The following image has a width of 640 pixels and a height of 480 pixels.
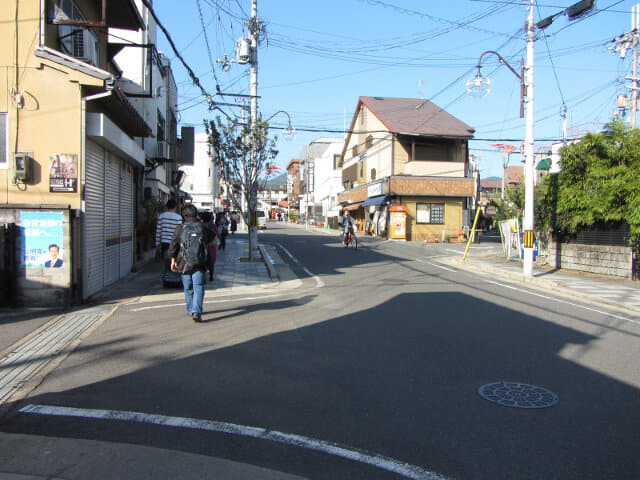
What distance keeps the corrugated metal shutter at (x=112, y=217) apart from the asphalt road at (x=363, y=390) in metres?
3.39

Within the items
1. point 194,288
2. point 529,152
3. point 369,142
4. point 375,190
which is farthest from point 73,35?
point 369,142

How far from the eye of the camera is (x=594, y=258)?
574 inches

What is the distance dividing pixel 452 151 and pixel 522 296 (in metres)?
27.3

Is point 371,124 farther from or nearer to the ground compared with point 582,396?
farther from the ground

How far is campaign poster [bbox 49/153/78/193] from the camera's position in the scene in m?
8.91

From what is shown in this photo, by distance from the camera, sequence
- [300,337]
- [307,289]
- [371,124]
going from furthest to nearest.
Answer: [371,124], [307,289], [300,337]

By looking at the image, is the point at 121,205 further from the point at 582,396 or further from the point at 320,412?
the point at 582,396

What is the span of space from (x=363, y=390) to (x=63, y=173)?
6.95 m

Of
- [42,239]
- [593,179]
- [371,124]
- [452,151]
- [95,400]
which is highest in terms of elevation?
[371,124]

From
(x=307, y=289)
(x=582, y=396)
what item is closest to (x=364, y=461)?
(x=582, y=396)

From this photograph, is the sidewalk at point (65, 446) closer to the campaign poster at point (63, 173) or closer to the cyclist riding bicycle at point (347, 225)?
the campaign poster at point (63, 173)

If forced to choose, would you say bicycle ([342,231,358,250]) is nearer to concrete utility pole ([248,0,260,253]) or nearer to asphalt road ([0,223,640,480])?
concrete utility pole ([248,0,260,253])

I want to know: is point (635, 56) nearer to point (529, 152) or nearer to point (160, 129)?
point (529, 152)

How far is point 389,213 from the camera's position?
35000 mm
